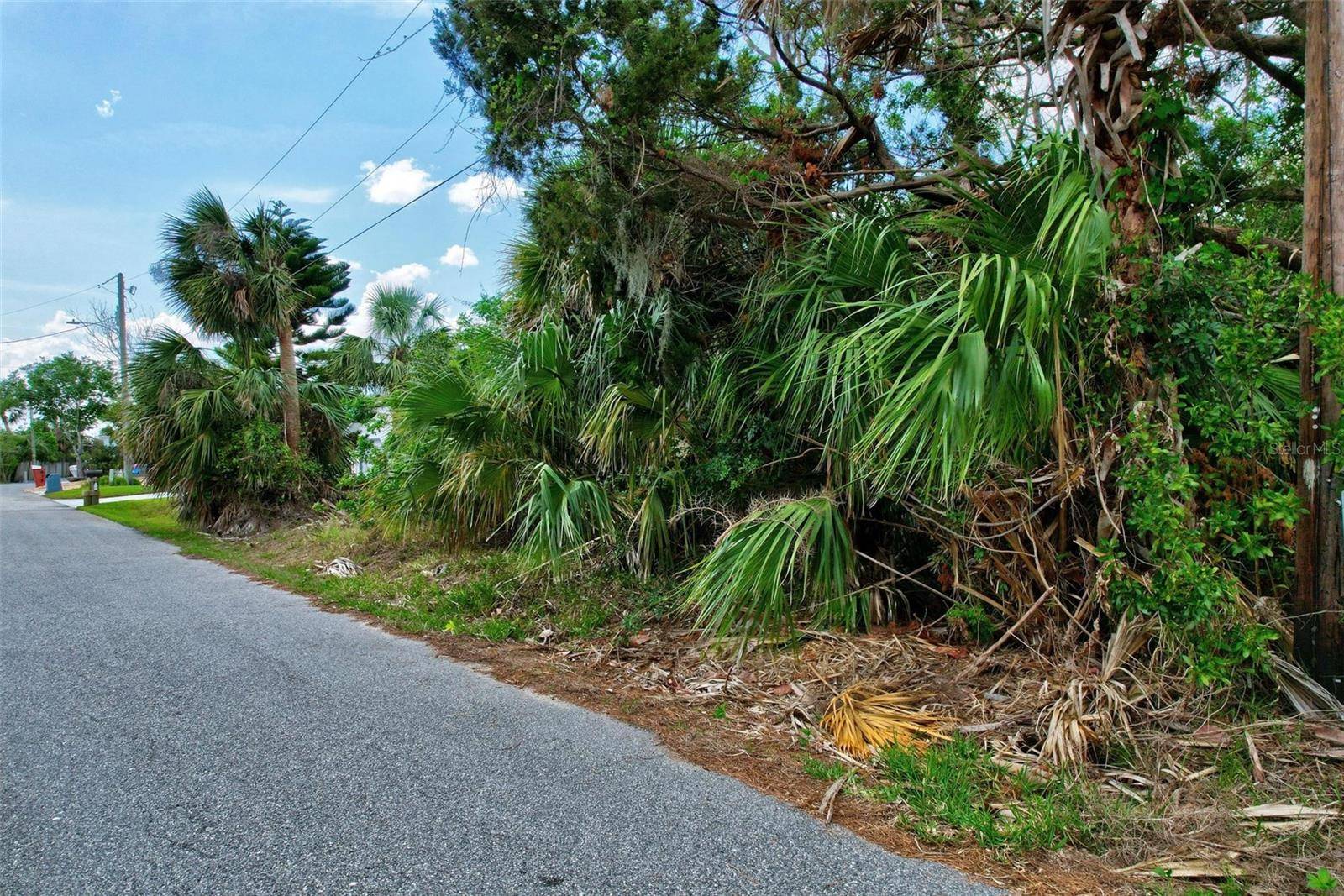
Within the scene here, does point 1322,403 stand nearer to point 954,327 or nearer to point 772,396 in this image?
point 954,327

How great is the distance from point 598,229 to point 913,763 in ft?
15.9

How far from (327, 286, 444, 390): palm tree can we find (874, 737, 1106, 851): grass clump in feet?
52.4

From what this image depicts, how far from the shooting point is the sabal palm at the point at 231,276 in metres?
14.1

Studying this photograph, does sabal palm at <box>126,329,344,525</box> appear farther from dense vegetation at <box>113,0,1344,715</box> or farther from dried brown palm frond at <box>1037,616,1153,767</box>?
dried brown palm frond at <box>1037,616,1153,767</box>

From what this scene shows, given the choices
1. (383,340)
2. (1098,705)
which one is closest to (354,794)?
(1098,705)

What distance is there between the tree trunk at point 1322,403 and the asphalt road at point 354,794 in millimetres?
2264

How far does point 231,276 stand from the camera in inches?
562

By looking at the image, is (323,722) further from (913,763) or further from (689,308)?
(689,308)

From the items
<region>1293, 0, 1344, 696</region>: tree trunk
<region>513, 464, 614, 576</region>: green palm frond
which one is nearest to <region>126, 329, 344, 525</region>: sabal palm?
<region>513, 464, 614, 576</region>: green palm frond

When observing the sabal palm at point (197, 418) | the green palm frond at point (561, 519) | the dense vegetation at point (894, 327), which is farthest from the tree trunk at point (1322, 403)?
the sabal palm at point (197, 418)

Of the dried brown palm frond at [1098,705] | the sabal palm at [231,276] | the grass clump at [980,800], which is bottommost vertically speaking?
the grass clump at [980,800]

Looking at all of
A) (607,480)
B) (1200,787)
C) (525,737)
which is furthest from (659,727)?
(607,480)

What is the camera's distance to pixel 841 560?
5.10m

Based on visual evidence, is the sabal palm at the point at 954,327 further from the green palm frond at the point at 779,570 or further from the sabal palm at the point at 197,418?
the sabal palm at the point at 197,418
